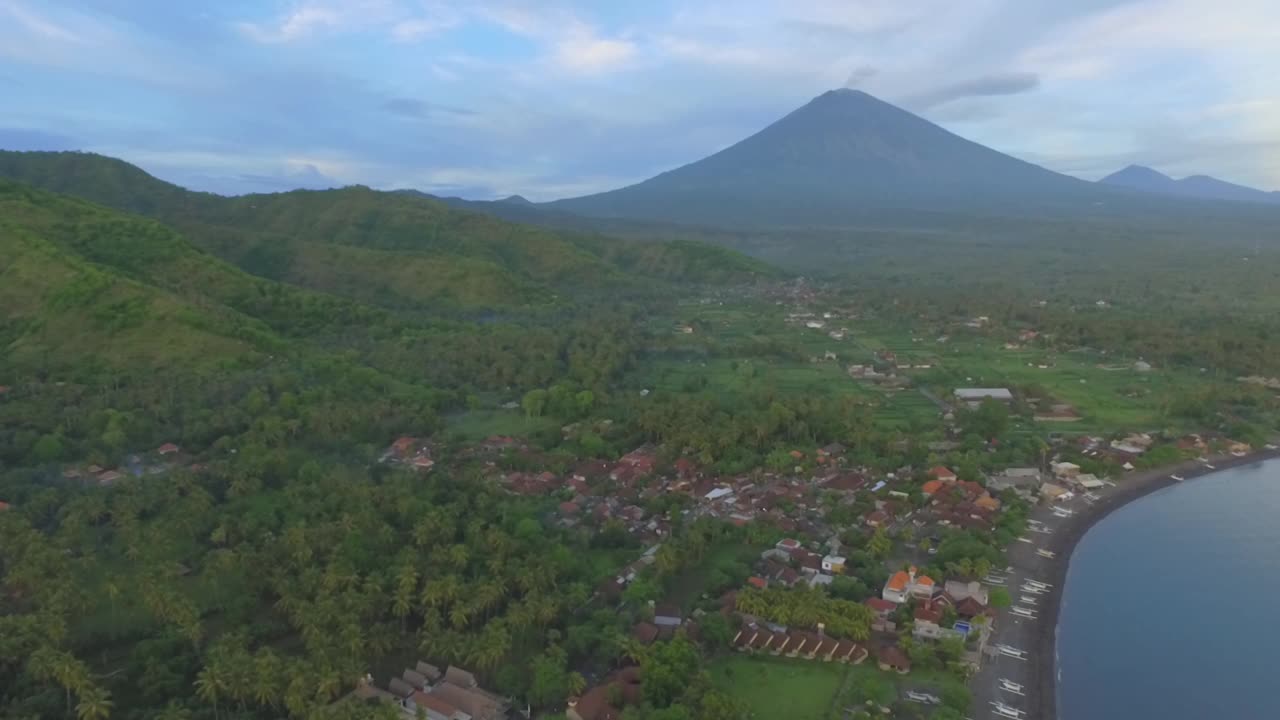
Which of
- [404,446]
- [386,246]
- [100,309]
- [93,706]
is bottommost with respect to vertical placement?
[93,706]

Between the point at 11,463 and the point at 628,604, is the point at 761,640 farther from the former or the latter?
the point at 11,463

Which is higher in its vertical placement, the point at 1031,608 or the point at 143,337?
the point at 143,337

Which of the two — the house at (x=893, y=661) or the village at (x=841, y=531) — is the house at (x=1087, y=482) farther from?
the house at (x=893, y=661)

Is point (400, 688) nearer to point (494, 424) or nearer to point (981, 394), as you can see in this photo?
point (494, 424)

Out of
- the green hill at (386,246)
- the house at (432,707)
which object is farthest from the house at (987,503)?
the green hill at (386,246)

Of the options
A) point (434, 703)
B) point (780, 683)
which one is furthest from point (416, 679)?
point (780, 683)

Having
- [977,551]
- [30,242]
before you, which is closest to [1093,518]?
[977,551]
